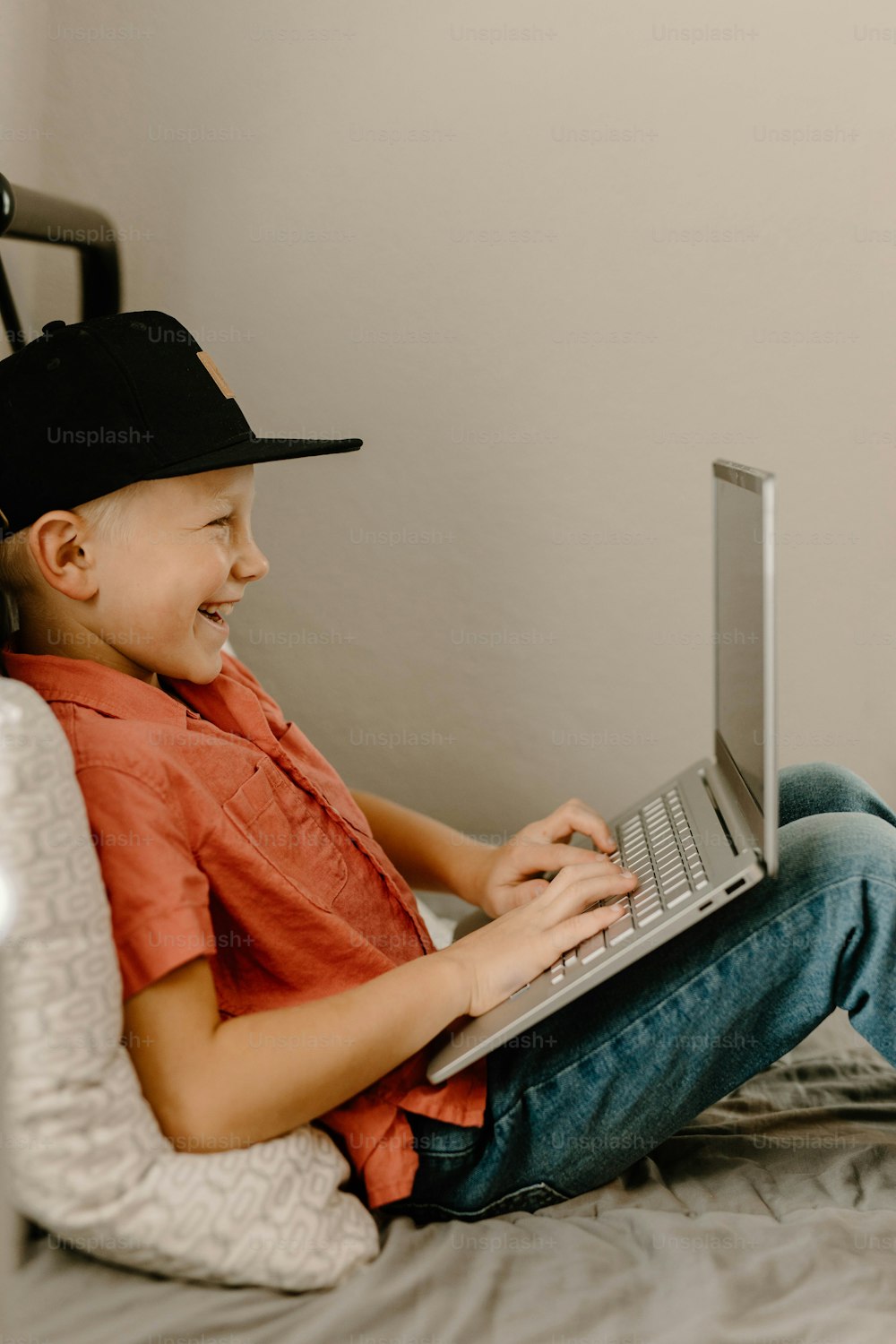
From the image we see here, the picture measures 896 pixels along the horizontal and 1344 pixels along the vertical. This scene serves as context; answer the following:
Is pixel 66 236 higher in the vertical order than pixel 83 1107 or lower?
higher

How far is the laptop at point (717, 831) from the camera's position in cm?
87

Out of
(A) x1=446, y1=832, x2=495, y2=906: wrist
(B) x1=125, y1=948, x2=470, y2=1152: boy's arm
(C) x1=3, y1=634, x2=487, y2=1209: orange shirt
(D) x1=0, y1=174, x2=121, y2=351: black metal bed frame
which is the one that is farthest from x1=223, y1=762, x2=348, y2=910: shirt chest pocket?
(D) x1=0, y1=174, x2=121, y2=351: black metal bed frame

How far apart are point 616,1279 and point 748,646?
50cm

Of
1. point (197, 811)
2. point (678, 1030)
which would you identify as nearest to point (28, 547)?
point (197, 811)

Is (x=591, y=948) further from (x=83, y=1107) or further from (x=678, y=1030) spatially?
(x=83, y=1107)

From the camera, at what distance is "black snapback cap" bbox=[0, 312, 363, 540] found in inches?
36.4

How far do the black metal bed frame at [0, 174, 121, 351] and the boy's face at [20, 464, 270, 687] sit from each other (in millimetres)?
386

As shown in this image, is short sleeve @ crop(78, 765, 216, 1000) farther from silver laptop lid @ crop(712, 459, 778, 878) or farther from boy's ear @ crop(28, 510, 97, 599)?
silver laptop lid @ crop(712, 459, 778, 878)

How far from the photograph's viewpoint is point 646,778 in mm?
2021

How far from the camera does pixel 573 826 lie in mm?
1188

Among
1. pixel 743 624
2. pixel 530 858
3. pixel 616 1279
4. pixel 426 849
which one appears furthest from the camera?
pixel 426 849

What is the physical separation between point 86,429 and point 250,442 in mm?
131

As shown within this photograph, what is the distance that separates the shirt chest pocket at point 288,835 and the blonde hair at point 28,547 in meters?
0.23

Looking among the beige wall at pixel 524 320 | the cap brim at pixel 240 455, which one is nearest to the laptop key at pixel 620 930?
the cap brim at pixel 240 455
